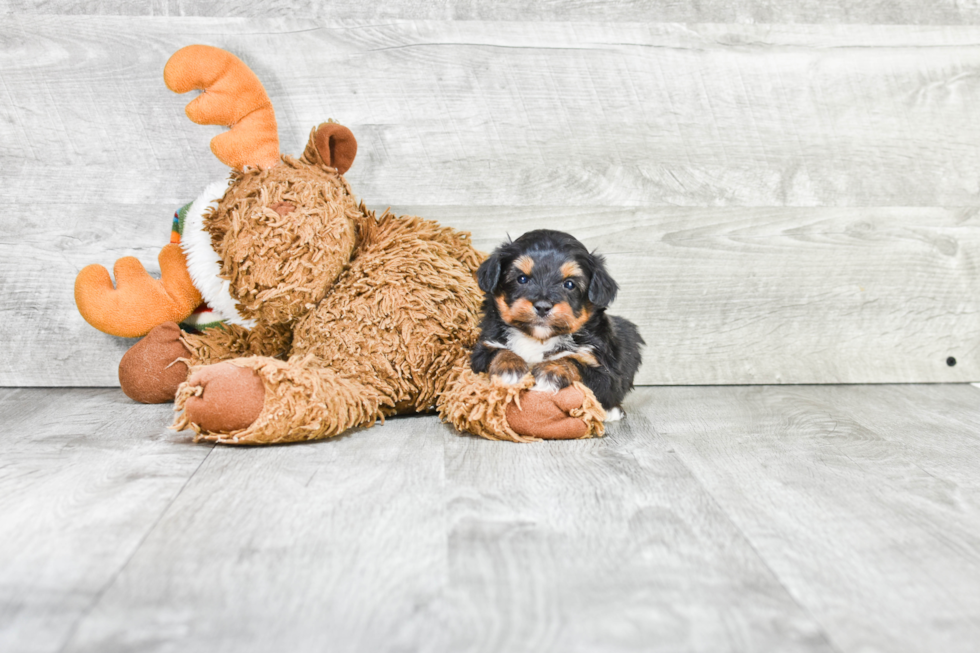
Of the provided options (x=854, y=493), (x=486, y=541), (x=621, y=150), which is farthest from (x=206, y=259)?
(x=854, y=493)

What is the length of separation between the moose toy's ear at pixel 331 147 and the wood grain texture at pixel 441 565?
66 cm

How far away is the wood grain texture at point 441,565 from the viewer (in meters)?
0.88

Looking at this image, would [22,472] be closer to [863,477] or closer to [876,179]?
[863,477]

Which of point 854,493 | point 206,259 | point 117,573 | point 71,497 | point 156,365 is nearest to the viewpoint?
point 117,573

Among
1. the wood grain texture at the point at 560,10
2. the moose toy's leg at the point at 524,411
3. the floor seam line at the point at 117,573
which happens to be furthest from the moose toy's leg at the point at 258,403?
the wood grain texture at the point at 560,10

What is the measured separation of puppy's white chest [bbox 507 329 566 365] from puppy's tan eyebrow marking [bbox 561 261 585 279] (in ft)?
0.52

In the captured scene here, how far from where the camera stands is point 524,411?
1567 mm

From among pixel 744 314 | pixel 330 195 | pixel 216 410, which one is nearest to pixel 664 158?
pixel 744 314

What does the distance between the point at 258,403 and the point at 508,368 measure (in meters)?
0.48

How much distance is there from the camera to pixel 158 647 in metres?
0.84

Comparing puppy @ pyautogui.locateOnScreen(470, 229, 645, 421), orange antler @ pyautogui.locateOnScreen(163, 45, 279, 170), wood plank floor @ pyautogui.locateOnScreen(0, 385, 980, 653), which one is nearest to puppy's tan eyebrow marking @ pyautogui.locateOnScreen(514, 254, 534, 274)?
puppy @ pyautogui.locateOnScreen(470, 229, 645, 421)

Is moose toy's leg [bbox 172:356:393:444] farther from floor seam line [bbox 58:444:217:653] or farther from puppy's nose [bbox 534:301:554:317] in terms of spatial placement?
puppy's nose [bbox 534:301:554:317]

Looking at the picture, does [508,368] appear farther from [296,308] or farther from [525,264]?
[296,308]

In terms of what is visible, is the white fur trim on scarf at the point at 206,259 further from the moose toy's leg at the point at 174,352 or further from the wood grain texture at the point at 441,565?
the wood grain texture at the point at 441,565
